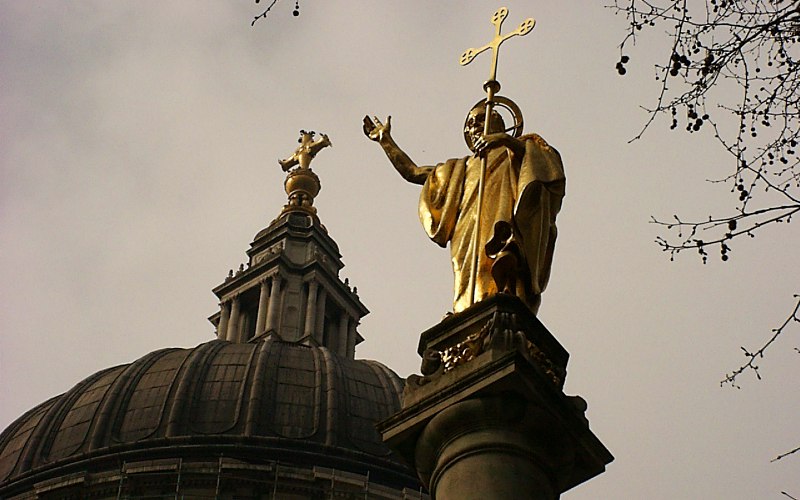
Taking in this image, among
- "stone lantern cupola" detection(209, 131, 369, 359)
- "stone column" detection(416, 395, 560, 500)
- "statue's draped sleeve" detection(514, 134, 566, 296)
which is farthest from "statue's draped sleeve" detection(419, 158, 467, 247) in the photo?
"stone lantern cupola" detection(209, 131, 369, 359)

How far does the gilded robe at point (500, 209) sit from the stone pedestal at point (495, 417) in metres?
0.65

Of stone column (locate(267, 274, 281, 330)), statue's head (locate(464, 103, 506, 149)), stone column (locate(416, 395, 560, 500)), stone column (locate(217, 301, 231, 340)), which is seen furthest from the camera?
stone column (locate(217, 301, 231, 340))

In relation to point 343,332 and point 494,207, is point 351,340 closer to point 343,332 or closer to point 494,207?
point 343,332

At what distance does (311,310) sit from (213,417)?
12.4m

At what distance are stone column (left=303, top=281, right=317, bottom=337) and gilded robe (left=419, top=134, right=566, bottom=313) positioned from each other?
46228mm

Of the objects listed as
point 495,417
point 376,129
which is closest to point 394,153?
point 376,129

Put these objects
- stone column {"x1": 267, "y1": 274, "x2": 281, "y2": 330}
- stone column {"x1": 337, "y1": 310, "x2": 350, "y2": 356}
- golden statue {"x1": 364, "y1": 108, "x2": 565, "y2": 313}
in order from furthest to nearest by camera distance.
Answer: stone column {"x1": 337, "y1": 310, "x2": 350, "y2": 356}
stone column {"x1": 267, "y1": 274, "x2": 281, "y2": 330}
golden statue {"x1": 364, "y1": 108, "x2": 565, "y2": 313}

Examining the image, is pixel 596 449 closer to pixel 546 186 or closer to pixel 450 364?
pixel 450 364

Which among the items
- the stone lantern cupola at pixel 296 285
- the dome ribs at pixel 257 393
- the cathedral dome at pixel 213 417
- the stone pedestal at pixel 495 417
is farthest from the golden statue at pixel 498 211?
the stone lantern cupola at pixel 296 285

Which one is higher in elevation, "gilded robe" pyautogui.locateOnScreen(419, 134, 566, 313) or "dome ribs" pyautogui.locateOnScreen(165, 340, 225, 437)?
A: "dome ribs" pyautogui.locateOnScreen(165, 340, 225, 437)

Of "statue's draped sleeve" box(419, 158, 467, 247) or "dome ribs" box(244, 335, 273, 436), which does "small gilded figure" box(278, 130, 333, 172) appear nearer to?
"dome ribs" box(244, 335, 273, 436)

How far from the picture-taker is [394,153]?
43.6 feet

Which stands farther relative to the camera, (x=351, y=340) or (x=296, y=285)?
(x=351, y=340)

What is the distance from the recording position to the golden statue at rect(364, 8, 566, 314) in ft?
38.1
